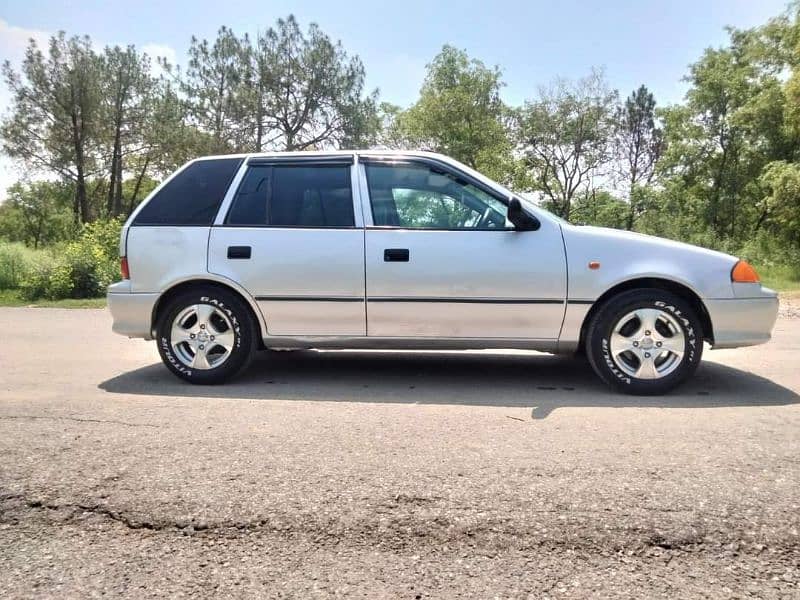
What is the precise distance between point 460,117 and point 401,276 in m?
37.3

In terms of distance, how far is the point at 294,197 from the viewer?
473 centimetres

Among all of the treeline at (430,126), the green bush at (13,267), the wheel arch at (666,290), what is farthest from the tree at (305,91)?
the wheel arch at (666,290)

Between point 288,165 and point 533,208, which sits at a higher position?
point 288,165

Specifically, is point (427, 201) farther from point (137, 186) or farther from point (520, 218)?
point (137, 186)

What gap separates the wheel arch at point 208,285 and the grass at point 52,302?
341 inches

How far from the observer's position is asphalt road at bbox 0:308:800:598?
190 cm

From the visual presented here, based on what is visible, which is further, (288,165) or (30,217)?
(30,217)

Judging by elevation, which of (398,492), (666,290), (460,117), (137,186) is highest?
(460,117)

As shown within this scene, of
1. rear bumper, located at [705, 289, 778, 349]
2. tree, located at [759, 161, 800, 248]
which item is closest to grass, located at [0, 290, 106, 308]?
rear bumper, located at [705, 289, 778, 349]

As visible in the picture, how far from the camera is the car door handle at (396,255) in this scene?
4445 mm

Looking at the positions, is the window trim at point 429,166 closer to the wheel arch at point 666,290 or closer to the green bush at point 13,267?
the wheel arch at point 666,290

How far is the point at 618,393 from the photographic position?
14.3 ft

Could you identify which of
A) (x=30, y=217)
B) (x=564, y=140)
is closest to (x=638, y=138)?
(x=564, y=140)

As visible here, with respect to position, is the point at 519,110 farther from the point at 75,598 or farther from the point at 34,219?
the point at 34,219
